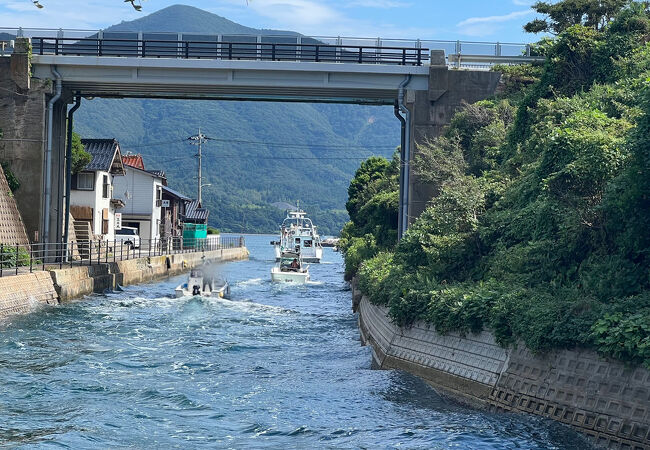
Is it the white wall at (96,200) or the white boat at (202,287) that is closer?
the white boat at (202,287)

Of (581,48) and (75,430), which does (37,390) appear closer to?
(75,430)

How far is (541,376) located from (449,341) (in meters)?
3.54

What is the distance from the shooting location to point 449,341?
62.1 feet

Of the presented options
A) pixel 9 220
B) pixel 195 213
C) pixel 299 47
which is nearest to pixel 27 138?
pixel 9 220

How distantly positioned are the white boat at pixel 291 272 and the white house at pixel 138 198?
65.2 feet

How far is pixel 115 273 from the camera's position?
46031 millimetres

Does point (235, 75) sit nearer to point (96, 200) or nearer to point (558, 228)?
point (558, 228)

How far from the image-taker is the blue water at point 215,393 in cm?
1495

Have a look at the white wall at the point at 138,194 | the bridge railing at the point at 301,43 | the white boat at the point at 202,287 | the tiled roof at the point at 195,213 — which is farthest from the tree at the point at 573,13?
the tiled roof at the point at 195,213

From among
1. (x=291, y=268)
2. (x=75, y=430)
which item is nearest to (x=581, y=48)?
(x=75, y=430)

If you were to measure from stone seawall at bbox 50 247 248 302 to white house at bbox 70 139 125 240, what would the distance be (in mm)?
5124

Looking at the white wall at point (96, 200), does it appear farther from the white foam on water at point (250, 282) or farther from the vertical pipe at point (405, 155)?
the vertical pipe at point (405, 155)

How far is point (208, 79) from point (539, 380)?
2573 centimetres

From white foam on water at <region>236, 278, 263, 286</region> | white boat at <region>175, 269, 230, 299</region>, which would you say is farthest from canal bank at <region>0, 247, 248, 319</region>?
white foam on water at <region>236, 278, 263, 286</region>
